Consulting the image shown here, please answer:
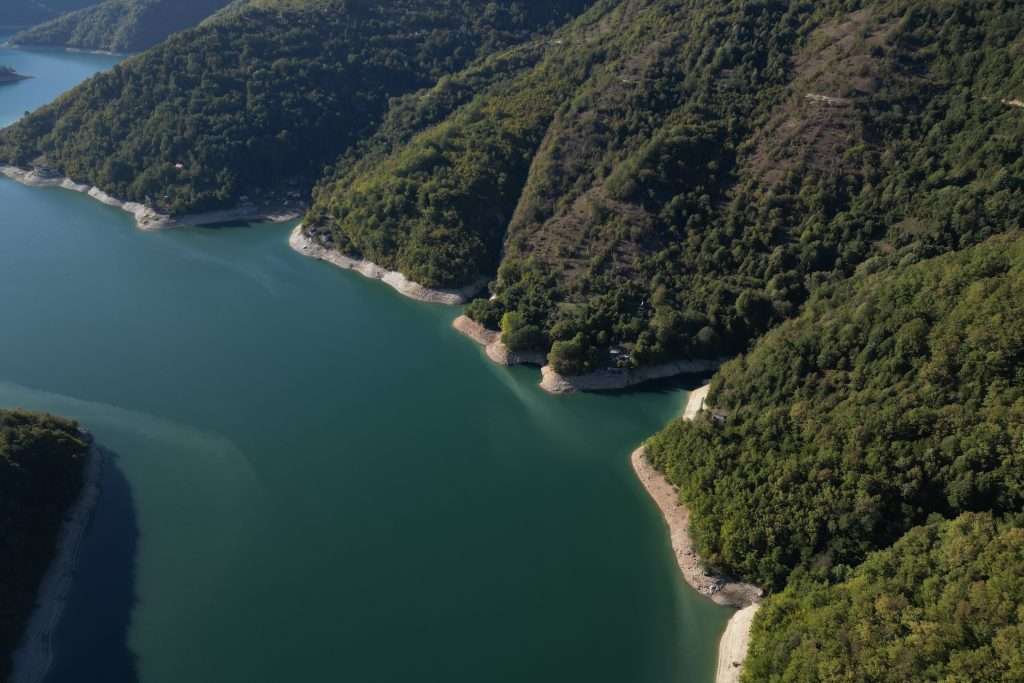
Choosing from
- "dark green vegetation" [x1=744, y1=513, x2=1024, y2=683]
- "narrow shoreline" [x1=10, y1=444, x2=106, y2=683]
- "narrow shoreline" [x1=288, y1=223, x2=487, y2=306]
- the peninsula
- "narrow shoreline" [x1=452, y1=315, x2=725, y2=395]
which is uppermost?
"dark green vegetation" [x1=744, y1=513, x2=1024, y2=683]

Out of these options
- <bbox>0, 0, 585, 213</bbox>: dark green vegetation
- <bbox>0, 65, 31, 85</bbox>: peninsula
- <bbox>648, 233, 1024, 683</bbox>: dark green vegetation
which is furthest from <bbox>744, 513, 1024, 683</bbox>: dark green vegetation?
<bbox>0, 65, 31, 85</bbox>: peninsula

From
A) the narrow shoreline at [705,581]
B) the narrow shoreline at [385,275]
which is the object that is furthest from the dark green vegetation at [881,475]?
the narrow shoreline at [385,275]

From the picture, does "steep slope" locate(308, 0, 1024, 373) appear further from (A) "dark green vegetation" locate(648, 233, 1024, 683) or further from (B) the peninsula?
(B) the peninsula

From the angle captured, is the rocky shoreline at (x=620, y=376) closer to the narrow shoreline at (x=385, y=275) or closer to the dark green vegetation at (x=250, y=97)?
the narrow shoreline at (x=385, y=275)

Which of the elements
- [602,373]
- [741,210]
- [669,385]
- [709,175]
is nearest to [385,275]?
[602,373]

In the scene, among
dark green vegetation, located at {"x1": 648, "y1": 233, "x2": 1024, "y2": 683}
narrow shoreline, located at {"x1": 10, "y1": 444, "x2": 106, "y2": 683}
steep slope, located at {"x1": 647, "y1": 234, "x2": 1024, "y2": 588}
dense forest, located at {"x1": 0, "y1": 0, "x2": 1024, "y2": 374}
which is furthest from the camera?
dense forest, located at {"x1": 0, "y1": 0, "x2": 1024, "y2": 374}

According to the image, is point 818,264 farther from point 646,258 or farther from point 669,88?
point 669,88
